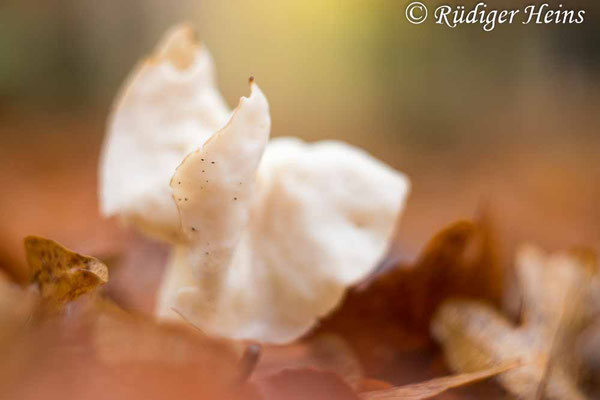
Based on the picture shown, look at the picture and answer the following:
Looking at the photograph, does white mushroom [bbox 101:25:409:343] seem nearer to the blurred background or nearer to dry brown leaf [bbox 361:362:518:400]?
dry brown leaf [bbox 361:362:518:400]

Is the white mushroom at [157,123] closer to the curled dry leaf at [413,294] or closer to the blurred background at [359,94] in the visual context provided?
the curled dry leaf at [413,294]

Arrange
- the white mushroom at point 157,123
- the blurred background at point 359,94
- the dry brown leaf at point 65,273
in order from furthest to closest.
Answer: the blurred background at point 359,94
the white mushroom at point 157,123
the dry brown leaf at point 65,273

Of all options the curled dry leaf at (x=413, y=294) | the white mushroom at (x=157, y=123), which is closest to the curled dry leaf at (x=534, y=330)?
the curled dry leaf at (x=413, y=294)

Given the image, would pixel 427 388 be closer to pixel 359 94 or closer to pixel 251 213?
pixel 251 213

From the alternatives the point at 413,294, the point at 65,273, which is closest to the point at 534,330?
the point at 413,294

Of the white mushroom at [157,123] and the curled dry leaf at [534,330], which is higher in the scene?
the white mushroom at [157,123]
